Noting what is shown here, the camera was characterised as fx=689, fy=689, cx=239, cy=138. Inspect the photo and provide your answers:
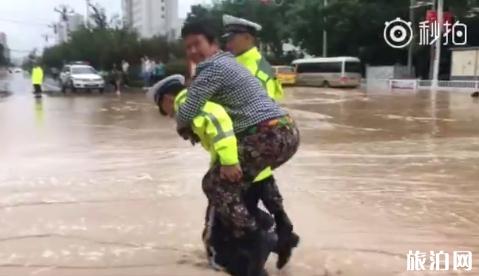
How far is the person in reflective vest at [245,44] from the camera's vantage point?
405 centimetres

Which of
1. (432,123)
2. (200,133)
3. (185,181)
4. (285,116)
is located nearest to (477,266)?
(285,116)

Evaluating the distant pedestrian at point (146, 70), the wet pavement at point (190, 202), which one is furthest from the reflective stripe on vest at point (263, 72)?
the distant pedestrian at point (146, 70)

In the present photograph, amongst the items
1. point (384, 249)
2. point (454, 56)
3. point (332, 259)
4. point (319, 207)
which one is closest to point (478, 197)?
point (319, 207)

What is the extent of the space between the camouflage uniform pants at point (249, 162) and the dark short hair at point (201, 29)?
507mm

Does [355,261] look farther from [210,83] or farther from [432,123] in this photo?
[432,123]

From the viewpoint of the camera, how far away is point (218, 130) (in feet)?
10.5

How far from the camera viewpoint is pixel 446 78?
1492 inches

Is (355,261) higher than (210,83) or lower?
lower

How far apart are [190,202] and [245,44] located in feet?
7.30

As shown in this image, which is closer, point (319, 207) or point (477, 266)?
point (477, 266)

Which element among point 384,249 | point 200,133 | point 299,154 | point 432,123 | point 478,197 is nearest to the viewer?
point 200,133

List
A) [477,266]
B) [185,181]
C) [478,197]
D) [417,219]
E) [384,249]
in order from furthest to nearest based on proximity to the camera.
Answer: [185,181] → [478,197] → [417,219] → [384,249] → [477,266]

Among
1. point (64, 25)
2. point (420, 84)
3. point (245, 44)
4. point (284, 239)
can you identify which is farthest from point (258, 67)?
point (64, 25)

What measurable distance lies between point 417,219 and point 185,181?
101 inches
